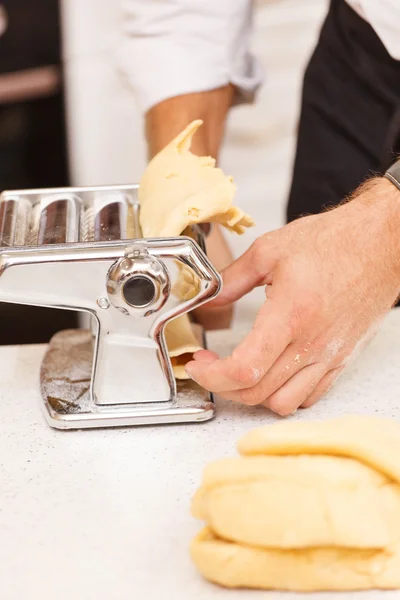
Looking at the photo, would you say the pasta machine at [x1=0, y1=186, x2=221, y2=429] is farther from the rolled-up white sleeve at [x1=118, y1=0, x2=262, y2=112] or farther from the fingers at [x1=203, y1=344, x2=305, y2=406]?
the rolled-up white sleeve at [x1=118, y1=0, x2=262, y2=112]

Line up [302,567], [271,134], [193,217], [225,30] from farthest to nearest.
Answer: [271,134], [225,30], [193,217], [302,567]

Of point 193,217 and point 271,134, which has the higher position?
point 193,217

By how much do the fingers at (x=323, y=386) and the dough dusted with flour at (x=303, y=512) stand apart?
0.61 ft

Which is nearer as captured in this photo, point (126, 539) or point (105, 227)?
point (126, 539)

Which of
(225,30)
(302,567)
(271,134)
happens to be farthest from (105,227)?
(271,134)

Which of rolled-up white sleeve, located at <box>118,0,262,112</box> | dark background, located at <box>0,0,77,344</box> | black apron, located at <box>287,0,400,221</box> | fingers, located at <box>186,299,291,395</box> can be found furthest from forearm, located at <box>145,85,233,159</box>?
dark background, located at <box>0,0,77,344</box>

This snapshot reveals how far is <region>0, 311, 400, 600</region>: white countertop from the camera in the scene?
0.53 meters

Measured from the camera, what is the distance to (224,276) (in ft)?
2.48

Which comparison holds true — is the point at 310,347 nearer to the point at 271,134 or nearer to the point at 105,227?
the point at 105,227

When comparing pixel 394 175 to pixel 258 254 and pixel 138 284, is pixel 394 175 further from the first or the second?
pixel 138 284

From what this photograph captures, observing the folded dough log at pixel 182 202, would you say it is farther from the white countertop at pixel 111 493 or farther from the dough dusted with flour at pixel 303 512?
the dough dusted with flour at pixel 303 512

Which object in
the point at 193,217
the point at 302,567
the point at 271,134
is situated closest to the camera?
the point at 302,567

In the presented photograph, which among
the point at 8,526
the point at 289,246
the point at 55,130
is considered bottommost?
the point at 55,130

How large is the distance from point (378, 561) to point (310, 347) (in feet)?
0.76
